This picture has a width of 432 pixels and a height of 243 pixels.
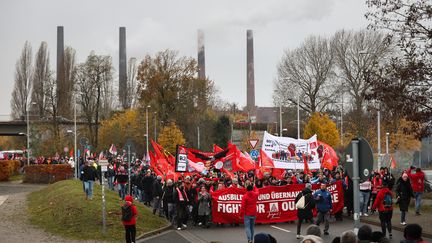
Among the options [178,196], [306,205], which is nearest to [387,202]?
[306,205]

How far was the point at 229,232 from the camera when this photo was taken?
21.7 m

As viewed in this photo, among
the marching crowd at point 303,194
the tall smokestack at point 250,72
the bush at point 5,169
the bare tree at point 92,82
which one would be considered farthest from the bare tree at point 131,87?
the marching crowd at point 303,194

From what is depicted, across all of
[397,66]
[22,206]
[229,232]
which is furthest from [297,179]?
[22,206]

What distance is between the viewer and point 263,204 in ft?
76.7

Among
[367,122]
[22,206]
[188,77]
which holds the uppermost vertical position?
Answer: [188,77]

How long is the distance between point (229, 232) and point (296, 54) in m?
42.2

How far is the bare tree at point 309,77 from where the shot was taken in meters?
60.1

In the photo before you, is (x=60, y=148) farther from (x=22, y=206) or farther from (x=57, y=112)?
(x=22, y=206)

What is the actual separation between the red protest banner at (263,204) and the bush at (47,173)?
3268cm

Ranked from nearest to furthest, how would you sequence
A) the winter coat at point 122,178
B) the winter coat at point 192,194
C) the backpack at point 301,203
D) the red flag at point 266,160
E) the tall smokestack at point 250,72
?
the backpack at point 301,203
the winter coat at point 192,194
the red flag at point 266,160
the winter coat at point 122,178
the tall smokestack at point 250,72

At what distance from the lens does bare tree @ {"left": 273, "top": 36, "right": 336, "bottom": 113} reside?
6006 cm

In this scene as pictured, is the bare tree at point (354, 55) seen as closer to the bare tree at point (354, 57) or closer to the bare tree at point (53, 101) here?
the bare tree at point (354, 57)

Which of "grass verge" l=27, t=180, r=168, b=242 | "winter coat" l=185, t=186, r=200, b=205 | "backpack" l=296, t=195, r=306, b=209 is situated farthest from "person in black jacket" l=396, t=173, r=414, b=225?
"grass verge" l=27, t=180, r=168, b=242

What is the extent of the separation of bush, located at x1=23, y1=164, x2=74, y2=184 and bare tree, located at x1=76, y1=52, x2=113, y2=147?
20.4 metres
